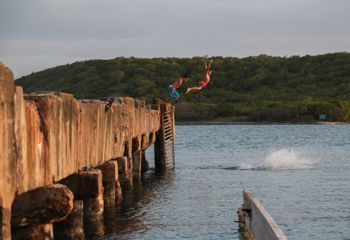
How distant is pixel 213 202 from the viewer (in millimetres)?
20641

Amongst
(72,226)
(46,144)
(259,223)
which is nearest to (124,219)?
(72,226)

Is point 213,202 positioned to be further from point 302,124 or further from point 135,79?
point 135,79

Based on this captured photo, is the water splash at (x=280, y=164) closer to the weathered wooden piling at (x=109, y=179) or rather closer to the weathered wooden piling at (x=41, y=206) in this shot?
the weathered wooden piling at (x=109, y=179)

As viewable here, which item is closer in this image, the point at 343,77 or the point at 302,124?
the point at 302,124

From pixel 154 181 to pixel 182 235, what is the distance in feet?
40.0

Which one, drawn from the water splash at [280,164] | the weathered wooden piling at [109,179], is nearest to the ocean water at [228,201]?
the water splash at [280,164]

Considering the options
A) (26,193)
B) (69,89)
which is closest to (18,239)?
(26,193)

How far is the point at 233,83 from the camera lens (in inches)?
5340

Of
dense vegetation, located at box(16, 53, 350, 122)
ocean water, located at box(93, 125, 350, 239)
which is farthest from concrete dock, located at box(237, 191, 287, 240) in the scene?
dense vegetation, located at box(16, 53, 350, 122)

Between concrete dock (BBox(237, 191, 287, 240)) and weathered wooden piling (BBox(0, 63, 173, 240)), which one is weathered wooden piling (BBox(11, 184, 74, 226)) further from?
concrete dock (BBox(237, 191, 287, 240))

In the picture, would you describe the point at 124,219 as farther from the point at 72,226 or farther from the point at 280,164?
the point at 280,164

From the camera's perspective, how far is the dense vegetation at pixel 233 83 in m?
112

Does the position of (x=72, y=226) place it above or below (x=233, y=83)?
below

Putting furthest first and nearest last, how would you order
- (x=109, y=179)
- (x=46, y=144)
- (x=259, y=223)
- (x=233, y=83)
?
1. (x=233, y=83)
2. (x=109, y=179)
3. (x=259, y=223)
4. (x=46, y=144)
